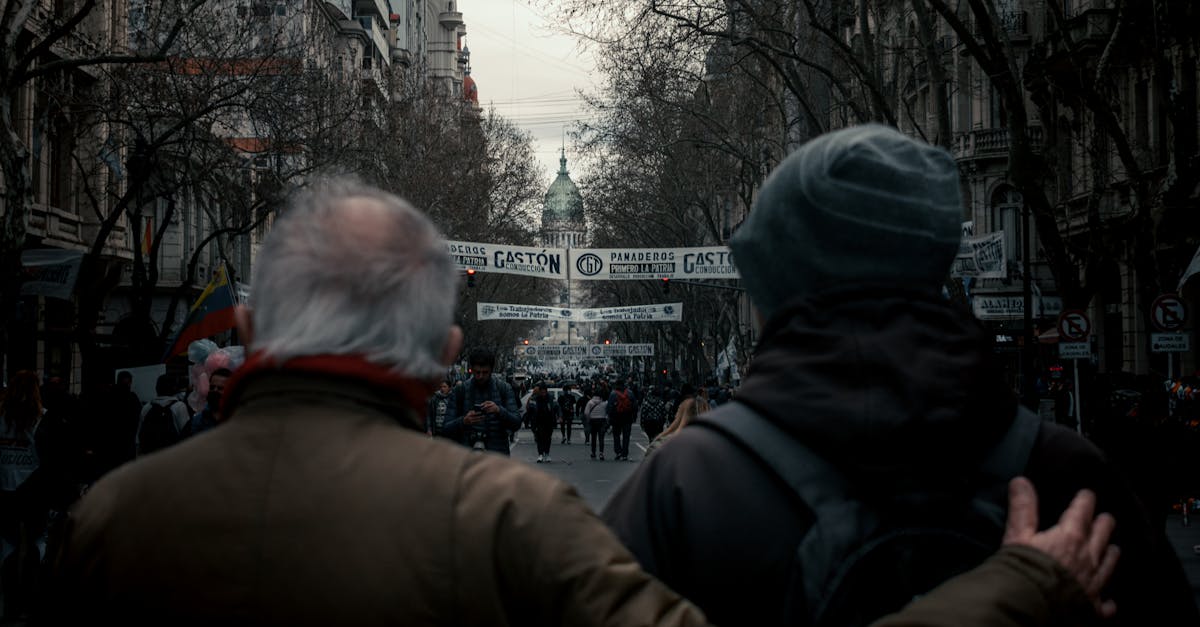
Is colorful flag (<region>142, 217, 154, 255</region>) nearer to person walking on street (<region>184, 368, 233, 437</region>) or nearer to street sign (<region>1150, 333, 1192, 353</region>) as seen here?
street sign (<region>1150, 333, 1192, 353</region>)

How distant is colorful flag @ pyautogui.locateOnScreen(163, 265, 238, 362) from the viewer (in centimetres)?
2122

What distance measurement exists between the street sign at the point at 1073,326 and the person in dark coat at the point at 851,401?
17966 mm

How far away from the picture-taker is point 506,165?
55.8 metres

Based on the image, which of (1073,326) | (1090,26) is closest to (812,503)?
(1073,326)

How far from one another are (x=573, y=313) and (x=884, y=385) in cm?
4299

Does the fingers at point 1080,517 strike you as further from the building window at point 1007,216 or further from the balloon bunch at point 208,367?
the building window at point 1007,216

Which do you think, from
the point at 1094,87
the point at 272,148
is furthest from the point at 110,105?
the point at 1094,87

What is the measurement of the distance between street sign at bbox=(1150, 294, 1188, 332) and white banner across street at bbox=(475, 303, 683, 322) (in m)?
24.2

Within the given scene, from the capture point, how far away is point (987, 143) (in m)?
42.0

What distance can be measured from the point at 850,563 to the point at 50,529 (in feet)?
32.3

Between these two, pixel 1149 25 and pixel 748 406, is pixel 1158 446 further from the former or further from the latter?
pixel 1149 25

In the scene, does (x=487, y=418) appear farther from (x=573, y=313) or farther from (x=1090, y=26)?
(x=573, y=313)

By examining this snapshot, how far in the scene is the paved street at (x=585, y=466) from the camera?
22078 millimetres

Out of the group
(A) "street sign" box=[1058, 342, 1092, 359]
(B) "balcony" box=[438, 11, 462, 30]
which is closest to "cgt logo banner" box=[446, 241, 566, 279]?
(A) "street sign" box=[1058, 342, 1092, 359]
